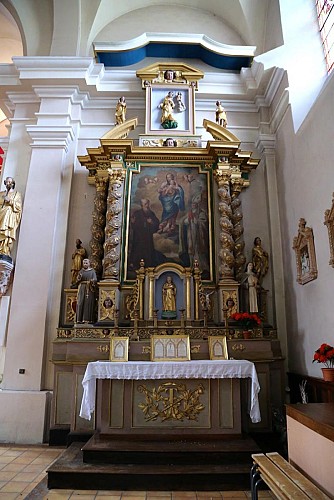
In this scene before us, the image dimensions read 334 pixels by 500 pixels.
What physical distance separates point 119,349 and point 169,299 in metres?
1.49

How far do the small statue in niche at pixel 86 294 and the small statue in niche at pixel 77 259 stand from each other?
1.40 ft

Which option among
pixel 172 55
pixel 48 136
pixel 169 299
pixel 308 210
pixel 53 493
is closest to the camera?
pixel 53 493

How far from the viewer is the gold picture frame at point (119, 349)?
5141 mm

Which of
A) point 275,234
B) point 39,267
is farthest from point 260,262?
point 39,267

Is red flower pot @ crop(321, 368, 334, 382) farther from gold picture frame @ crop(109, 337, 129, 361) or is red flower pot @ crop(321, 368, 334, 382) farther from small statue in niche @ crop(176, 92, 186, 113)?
small statue in niche @ crop(176, 92, 186, 113)

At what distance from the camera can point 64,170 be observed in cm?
751

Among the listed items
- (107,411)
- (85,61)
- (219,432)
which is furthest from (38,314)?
(85,61)

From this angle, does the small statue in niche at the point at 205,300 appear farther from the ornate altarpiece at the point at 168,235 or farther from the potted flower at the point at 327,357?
the potted flower at the point at 327,357

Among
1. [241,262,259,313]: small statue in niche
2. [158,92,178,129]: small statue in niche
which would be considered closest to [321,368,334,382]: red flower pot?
[241,262,259,313]: small statue in niche

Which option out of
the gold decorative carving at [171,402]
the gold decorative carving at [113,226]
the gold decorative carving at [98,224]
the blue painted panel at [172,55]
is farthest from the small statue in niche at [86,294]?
the blue painted panel at [172,55]

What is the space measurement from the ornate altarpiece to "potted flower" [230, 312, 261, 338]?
0.41 ft

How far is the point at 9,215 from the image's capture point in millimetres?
6902

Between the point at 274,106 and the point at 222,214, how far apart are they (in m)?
2.45

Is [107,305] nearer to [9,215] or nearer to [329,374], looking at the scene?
[9,215]
